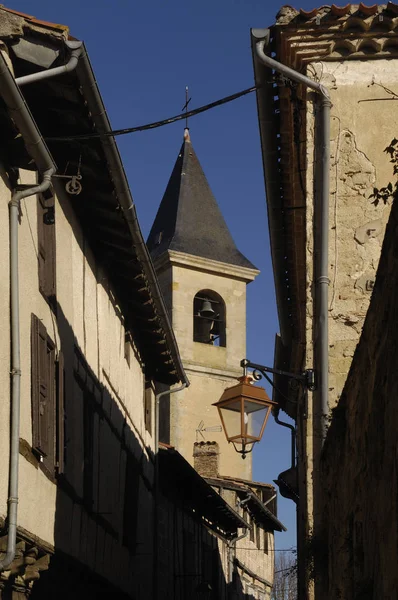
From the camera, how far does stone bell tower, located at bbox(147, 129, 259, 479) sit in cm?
3844

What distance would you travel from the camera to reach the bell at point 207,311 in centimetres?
4034

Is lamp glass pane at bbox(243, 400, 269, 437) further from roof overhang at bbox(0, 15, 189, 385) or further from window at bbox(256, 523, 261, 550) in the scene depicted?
window at bbox(256, 523, 261, 550)

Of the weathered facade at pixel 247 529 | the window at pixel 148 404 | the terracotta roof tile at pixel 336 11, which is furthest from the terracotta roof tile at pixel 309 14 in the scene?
the weathered facade at pixel 247 529

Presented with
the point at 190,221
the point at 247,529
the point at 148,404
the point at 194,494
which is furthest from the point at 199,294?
the point at 148,404

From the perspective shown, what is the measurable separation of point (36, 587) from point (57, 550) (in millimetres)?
557

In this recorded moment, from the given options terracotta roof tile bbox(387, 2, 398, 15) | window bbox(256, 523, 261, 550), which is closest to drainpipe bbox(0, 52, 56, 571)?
terracotta roof tile bbox(387, 2, 398, 15)

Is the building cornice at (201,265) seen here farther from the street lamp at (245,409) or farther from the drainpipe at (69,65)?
the drainpipe at (69,65)

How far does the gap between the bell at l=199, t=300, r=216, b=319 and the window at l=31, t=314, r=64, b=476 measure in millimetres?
29247

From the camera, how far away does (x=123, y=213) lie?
1286 cm

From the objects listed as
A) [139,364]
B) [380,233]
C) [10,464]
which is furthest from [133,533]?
[10,464]

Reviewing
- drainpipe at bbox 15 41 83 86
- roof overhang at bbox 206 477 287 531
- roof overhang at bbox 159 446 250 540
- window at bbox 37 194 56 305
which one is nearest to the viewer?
drainpipe at bbox 15 41 83 86

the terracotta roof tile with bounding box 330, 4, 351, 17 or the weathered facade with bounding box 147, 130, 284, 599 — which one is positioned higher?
the weathered facade with bounding box 147, 130, 284, 599

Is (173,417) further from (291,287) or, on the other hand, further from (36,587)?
(36,587)

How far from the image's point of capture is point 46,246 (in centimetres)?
1098
